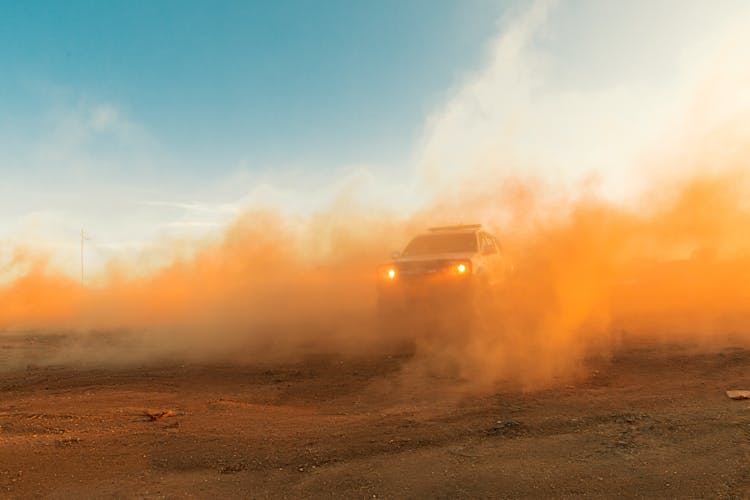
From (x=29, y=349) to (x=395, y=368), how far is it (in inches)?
376

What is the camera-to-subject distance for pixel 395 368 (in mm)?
8305

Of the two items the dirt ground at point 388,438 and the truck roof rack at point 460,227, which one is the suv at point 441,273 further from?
the dirt ground at point 388,438

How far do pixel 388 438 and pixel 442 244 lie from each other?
24.5 feet

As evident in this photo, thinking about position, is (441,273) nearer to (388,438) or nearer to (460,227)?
(460,227)

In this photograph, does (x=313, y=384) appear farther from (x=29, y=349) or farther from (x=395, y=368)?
(x=29, y=349)

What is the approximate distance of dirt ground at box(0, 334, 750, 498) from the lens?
3889 mm

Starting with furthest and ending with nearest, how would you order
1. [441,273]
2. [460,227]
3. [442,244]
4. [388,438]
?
[460,227] < [442,244] < [441,273] < [388,438]

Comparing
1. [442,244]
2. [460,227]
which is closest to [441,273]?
[442,244]

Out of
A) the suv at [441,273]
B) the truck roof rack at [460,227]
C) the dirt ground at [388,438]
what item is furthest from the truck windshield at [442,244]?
the dirt ground at [388,438]

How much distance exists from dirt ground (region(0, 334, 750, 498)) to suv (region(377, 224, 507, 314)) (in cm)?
328

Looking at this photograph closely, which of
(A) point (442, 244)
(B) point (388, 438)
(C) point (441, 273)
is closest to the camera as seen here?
(B) point (388, 438)

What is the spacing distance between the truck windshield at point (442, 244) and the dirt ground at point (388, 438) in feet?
15.0

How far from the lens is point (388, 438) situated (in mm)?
4875

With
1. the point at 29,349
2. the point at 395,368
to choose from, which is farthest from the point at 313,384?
the point at 29,349
